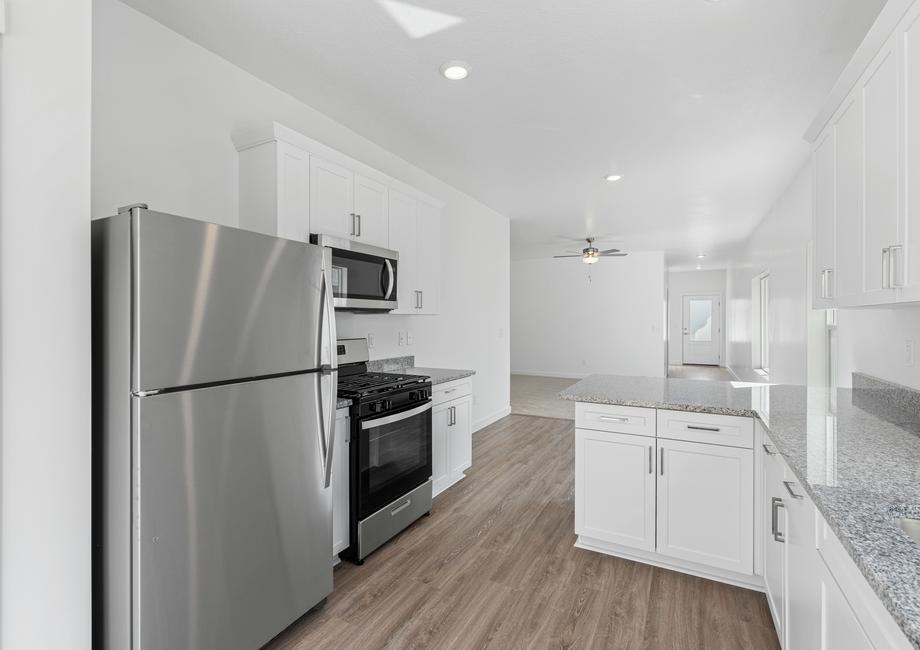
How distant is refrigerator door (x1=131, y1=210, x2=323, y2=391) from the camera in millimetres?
1467

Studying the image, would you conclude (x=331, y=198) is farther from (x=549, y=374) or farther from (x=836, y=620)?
(x=549, y=374)

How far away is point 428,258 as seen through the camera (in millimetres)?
3893

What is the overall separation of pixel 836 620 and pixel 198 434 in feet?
6.26

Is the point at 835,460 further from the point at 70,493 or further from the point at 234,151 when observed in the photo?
the point at 234,151

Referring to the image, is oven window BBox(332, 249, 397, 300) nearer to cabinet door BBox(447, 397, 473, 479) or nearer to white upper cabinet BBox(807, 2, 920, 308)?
cabinet door BBox(447, 397, 473, 479)

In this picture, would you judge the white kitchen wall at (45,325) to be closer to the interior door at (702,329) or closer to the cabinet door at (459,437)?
the cabinet door at (459,437)

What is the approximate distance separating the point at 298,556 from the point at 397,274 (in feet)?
6.51

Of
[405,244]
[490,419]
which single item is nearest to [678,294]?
[490,419]

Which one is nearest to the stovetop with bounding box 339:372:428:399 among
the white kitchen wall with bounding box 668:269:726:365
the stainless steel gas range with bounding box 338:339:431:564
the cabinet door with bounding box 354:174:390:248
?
the stainless steel gas range with bounding box 338:339:431:564

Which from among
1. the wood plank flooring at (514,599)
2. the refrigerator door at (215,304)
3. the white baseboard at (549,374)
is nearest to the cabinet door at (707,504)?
the wood plank flooring at (514,599)

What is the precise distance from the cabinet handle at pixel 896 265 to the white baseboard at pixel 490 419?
421cm

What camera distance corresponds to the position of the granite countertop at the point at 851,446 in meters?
0.89

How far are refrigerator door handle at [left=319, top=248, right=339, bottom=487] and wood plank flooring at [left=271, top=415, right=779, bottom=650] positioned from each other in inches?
25.9

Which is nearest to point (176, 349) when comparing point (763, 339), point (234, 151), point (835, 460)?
point (234, 151)
